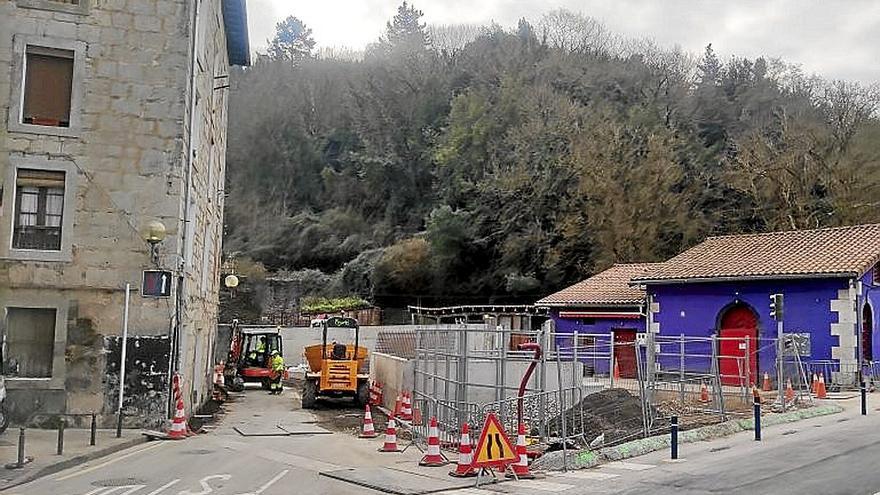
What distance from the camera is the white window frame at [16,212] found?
18391 millimetres

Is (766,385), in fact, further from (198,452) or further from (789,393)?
(198,452)

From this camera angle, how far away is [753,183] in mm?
46250

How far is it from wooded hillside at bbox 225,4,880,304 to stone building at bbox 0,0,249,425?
33.1 metres

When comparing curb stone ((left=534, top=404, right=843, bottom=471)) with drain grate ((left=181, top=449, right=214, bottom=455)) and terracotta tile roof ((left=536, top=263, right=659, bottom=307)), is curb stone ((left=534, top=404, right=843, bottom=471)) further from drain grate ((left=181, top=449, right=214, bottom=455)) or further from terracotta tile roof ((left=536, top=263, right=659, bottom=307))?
terracotta tile roof ((left=536, top=263, right=659, bottom=307))

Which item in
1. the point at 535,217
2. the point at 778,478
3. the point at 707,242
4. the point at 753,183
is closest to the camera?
the point at 778,478

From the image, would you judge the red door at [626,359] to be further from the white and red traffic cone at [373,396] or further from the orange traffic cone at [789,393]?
the white and red traffic cone at [373,396]

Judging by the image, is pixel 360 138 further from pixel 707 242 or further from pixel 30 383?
pixel 30 383

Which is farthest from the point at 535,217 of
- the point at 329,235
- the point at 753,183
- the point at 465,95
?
the point at 329,235

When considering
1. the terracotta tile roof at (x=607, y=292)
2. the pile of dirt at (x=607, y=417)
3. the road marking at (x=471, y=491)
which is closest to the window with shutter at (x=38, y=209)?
the road marking at (x=471, y=491)

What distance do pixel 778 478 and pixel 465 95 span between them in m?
56.2

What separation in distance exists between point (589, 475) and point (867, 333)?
17651 mm

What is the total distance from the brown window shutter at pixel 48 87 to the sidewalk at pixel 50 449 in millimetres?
6797

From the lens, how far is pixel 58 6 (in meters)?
19.0

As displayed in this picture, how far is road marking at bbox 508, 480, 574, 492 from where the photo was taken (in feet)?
39.6
